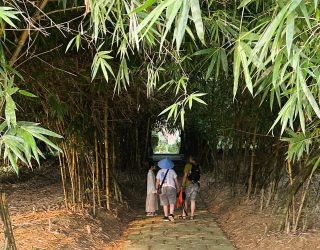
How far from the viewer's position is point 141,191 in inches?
392

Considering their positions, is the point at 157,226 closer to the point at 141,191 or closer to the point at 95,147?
the point at 95,147

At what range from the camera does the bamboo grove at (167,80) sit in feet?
6.13

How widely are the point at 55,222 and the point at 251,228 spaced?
7.52 feet

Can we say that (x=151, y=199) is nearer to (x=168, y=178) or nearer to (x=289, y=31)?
(x=168, y=178)

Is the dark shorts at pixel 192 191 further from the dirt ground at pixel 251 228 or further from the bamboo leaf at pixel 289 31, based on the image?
the bamboo leaf at pixel 289 31

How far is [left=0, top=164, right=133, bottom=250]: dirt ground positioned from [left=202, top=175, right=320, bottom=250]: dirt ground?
144 centimetres

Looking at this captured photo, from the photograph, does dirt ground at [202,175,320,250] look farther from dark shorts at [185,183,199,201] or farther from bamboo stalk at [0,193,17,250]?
bamboo stalk at [0,193,17,250]

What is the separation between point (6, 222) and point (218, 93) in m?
5.86

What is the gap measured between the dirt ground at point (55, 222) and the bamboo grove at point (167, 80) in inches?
11.2

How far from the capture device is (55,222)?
16.8 ft

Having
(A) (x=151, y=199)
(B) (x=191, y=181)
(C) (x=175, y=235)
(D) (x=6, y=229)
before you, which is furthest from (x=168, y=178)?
(D) (x=6, y=229)

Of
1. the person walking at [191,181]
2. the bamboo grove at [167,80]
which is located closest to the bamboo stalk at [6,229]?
the bamboo grove at [167,80]

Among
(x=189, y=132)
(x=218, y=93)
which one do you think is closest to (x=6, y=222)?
(x=218, y=93)

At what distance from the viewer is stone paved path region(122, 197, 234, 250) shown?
497 cm
